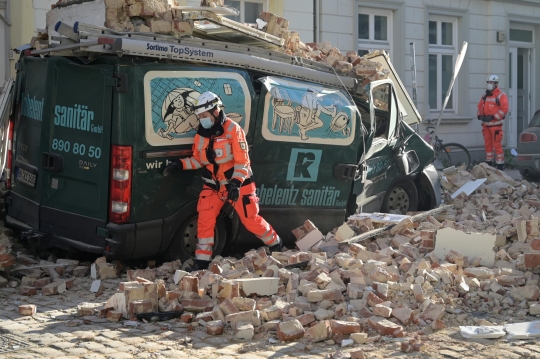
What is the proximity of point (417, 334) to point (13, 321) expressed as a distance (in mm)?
2869

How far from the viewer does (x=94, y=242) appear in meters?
7.57

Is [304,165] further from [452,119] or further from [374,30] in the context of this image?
[452,119]

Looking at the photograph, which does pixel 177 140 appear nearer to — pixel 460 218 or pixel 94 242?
pixel 94 242

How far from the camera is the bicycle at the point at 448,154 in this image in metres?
17.7

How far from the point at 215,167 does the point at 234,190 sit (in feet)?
1.03

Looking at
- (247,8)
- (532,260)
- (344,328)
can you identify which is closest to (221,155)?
(344,328)

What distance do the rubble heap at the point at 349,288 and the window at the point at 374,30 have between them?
996cm

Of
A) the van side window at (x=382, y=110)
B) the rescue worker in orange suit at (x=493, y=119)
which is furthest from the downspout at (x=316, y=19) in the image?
the van side window at (x=382, y=110)

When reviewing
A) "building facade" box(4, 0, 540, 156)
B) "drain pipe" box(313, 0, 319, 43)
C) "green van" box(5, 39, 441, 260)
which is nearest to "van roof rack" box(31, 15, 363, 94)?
"green van" box(5, 39, 441, 260)

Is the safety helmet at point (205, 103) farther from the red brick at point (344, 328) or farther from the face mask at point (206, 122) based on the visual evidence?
the red brick at point (344, 328)

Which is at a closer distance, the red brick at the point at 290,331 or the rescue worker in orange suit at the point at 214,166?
the red brick at the point at 290,331

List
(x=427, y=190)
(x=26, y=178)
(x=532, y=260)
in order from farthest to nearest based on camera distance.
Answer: (x=427, y=190), (x=26, y=178), (x=532, y=260)

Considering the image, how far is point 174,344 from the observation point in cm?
564

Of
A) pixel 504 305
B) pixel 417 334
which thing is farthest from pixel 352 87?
pixel 417 334
